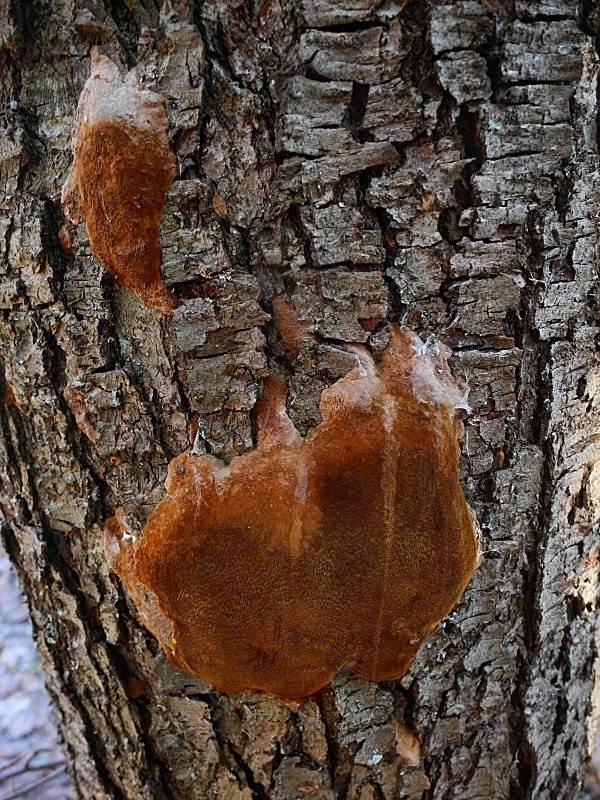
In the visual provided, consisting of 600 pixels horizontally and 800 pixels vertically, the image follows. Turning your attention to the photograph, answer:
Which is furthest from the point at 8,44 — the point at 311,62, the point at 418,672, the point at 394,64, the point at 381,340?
the point at 418,672

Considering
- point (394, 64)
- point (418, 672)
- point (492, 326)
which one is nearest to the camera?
point (394, 64)

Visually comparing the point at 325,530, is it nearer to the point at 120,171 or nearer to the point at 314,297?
the point at 314,297

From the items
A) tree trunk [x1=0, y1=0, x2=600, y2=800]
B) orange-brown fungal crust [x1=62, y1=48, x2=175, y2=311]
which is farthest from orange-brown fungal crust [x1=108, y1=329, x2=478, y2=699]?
orange-brown fungal crust [x1=62, y1=48, x2=175, y2=311]

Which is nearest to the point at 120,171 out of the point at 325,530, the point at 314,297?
the point at 314,297

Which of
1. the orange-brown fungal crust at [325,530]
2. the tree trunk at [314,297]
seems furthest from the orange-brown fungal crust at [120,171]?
the orange-brown fungal crust at [325,530]

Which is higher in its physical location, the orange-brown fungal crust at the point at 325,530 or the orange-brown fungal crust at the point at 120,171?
the orange-brown fungal crust at the point at 120,171

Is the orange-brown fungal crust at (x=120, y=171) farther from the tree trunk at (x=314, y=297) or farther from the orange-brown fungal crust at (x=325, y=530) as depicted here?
the orange-brown fungal crust at (x=325, y=530)

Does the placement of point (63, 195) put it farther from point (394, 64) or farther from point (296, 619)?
point (296, 619)
